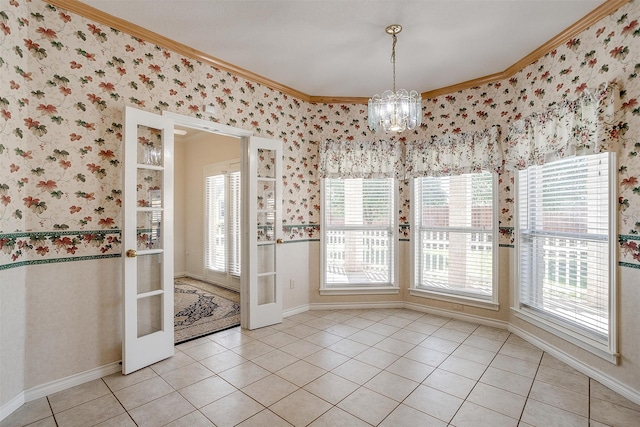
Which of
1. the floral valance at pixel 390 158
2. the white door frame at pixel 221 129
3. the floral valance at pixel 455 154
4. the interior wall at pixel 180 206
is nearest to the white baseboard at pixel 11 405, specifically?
the white door frame at pixel 221 129

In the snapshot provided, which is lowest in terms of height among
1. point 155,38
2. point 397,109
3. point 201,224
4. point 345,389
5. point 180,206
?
point 345,389

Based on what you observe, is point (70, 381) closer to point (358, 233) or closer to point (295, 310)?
point (295, 310)

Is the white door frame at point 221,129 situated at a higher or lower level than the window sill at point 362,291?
higher

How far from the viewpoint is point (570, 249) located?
287 cm

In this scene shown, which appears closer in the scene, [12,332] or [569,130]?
[12,332]

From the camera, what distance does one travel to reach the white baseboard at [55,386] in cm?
210

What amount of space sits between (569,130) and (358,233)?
8.47ft

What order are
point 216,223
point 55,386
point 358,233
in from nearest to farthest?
point 55,386, point 358,233, point 216,223

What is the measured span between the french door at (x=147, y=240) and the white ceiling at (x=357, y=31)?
882 mm

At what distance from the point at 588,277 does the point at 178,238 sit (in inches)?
253

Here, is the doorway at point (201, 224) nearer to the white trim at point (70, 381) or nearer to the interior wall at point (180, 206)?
the interior wall at point (180, 206)

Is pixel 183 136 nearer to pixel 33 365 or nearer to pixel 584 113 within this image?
pixel 33 365

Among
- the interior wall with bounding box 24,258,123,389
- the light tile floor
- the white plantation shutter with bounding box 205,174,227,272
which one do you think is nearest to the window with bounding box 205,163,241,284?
the white plantation shutter with bounding box 205,174,227,272

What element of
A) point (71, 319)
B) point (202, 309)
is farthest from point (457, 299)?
point (71, 319)
